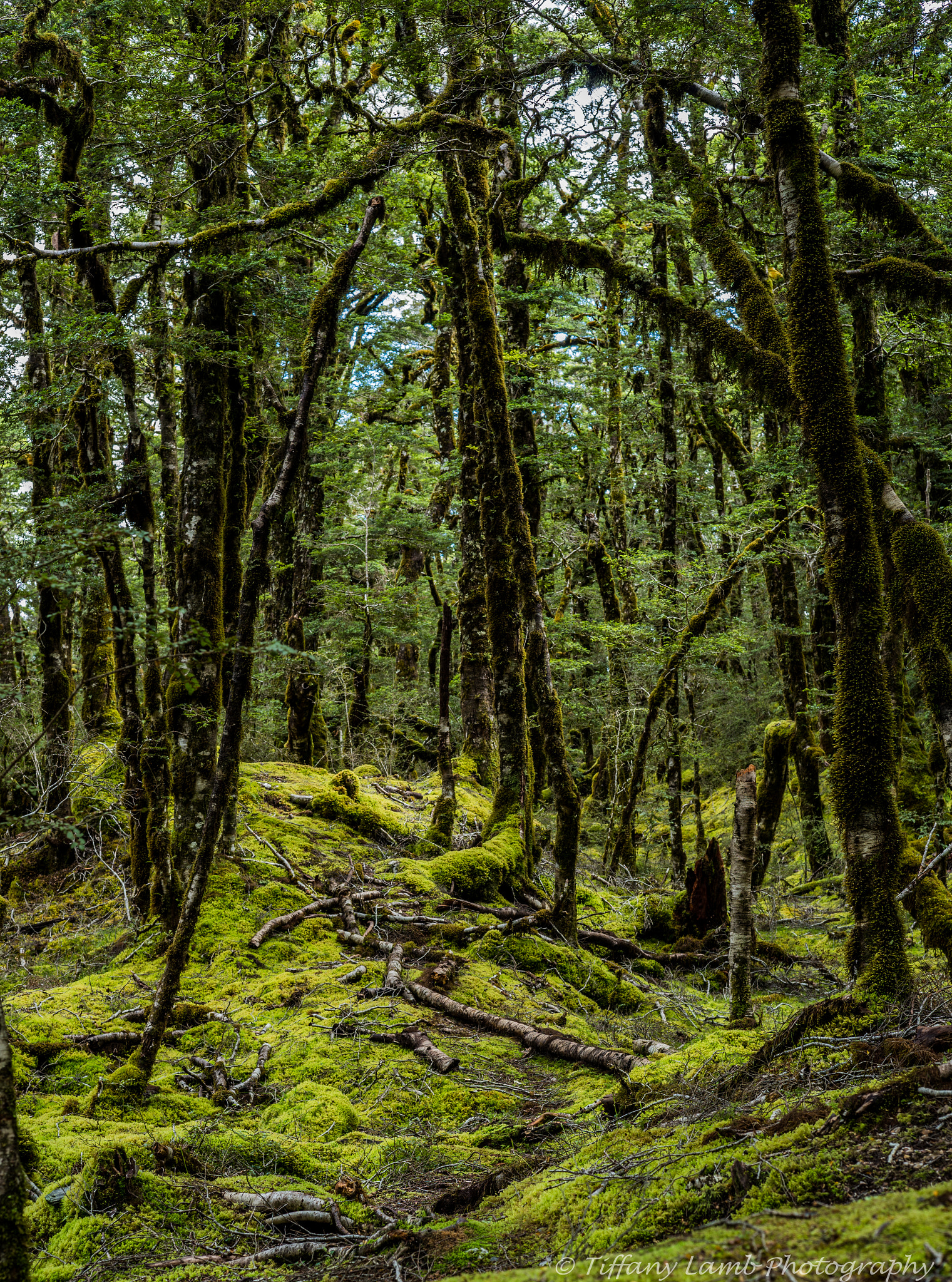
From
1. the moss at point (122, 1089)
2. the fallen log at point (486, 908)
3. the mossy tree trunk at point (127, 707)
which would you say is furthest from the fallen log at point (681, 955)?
the moss at point (122, 1089)

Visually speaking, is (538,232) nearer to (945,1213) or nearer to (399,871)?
(399,871)

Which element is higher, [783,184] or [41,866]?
[783,184]

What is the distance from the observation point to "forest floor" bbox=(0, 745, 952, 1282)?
260cm

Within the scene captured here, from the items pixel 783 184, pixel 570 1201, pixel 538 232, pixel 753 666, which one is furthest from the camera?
pixel 753 666

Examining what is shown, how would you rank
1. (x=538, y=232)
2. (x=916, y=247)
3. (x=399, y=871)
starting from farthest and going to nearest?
1. (x=538, y=232)
2. (x=399, y=871)
3. (x=916, y=247)

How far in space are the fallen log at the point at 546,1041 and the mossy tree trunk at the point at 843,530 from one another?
2230mm

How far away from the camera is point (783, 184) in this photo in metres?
5.11

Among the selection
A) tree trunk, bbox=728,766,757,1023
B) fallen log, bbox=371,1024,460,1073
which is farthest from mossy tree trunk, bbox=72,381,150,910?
tree trunk, bbox=728,766,757,1023

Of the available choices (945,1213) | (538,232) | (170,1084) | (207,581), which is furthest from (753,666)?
(945,1213)

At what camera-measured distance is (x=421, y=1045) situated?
19.9 ft

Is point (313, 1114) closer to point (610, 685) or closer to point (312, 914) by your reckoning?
point (312, 914)

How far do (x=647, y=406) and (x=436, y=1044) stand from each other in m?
14.9

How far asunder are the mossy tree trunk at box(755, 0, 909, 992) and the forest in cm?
2

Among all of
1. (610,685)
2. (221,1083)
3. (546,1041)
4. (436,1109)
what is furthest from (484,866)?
(610,685)
